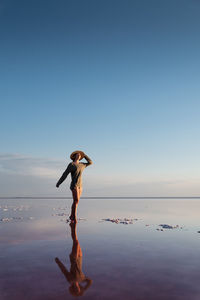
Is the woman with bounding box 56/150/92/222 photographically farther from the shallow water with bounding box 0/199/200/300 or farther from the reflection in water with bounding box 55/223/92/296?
the reflection in water with bounding box 55/223/92/296

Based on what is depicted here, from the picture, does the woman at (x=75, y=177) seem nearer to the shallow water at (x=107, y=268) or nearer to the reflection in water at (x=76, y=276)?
the shallow water at (x=107, y=268)

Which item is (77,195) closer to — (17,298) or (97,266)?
(97,266)

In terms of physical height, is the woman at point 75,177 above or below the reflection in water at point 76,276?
above

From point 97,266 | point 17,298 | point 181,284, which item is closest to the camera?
point 17,298

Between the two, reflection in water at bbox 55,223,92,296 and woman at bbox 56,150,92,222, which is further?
Answer: woman at bbox 56,150,92,222

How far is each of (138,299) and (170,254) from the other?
2455mm

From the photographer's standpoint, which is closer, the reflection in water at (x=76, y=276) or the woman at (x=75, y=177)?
the reflection in water at (x=76, y=276)

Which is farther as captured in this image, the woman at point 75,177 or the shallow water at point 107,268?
the woman at point 75,177

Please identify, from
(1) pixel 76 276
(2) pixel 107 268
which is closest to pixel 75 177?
(2) pixel 107 268

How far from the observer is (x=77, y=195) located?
10062 millimetres

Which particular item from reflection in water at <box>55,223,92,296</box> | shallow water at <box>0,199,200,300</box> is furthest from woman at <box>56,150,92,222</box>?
reflection in water at <box>55,223,92,296</box>

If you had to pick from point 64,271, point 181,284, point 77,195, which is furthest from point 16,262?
point 77,195

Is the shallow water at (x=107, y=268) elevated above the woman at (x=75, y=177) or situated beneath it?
situated beneath

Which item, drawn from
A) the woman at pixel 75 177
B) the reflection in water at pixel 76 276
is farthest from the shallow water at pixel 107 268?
the woman at pixel 75 177
